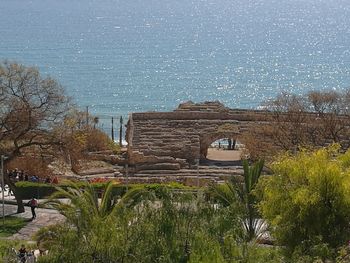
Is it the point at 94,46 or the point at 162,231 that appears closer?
the point at 162,231

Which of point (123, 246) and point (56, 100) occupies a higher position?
point (56, 100)

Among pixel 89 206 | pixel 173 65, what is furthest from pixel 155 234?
pixel 173 65

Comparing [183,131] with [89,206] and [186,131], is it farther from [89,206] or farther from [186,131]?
[89,206]

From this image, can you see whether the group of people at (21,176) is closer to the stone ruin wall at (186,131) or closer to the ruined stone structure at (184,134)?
the ruined stone structure at (184,134)

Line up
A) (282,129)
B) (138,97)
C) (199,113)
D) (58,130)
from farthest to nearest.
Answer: (138,97) < (199,113) < (282,129) < (58,130)

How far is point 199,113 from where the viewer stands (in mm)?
59750

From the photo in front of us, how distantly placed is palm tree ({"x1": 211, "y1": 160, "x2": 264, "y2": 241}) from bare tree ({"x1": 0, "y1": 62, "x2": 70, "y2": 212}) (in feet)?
30.9

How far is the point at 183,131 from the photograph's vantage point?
56594 millimetres

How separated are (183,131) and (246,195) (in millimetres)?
29918

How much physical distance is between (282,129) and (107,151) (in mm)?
12820

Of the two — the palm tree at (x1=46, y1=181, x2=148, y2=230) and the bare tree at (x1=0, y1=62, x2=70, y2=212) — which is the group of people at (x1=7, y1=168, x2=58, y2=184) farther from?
the palm tree at (x1=46, y1=181, x2=148, y2=230)

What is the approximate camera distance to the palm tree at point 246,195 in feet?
84.7

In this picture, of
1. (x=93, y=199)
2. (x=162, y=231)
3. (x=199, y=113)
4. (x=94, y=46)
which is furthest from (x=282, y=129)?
(x=94, y=46)

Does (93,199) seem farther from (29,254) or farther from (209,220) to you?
(209,220)
